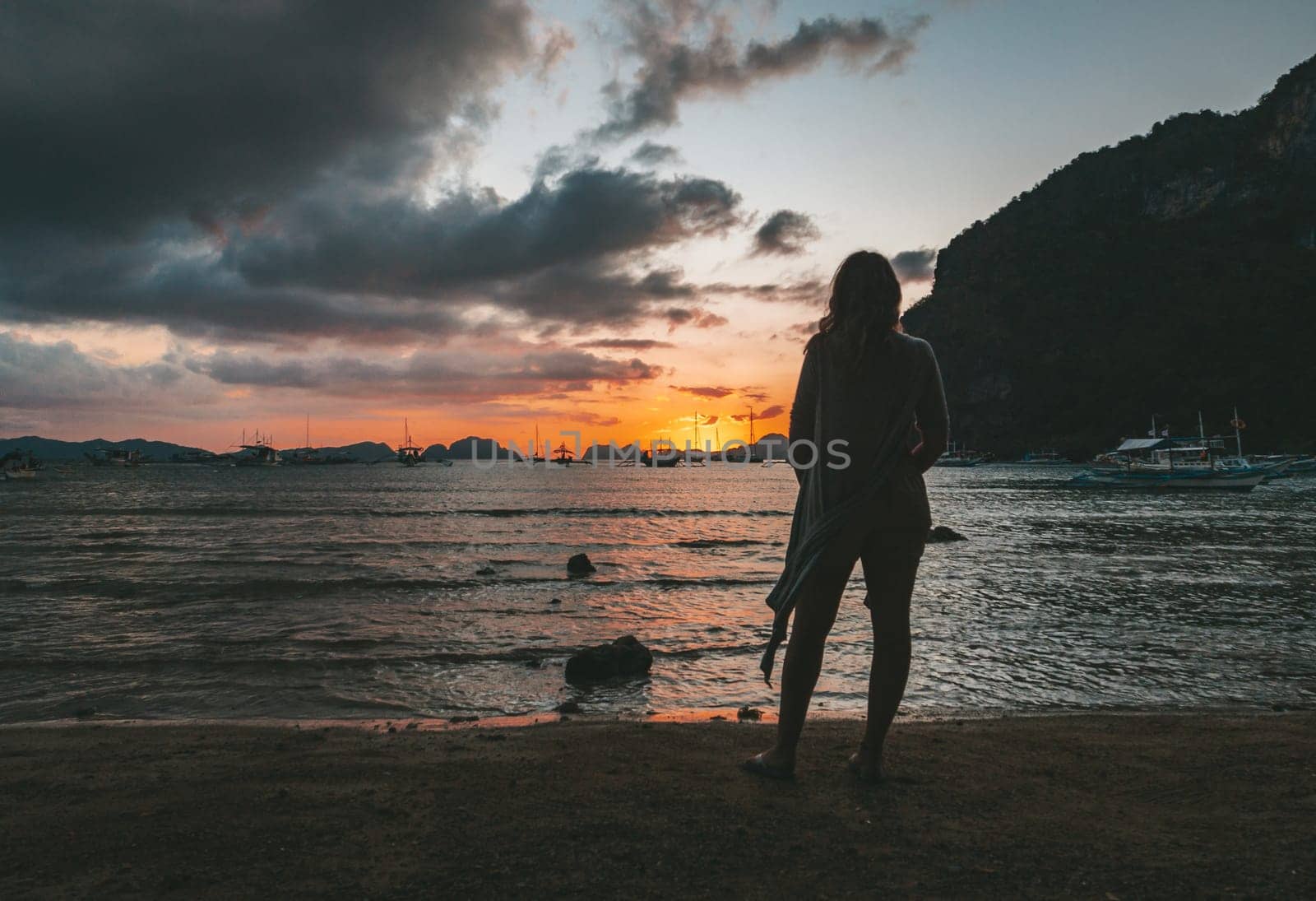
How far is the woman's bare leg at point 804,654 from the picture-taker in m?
3.46

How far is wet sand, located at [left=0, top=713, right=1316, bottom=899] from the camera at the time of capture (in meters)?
2.54

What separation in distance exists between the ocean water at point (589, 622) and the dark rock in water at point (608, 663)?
0.26 metres

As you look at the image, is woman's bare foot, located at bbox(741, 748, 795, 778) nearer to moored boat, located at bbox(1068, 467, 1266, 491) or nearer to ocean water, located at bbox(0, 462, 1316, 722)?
ocean water, located at bbox(0, 462, 1316, 722)

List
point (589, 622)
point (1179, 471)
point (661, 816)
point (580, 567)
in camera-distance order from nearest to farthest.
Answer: point (661, 816)
point (589, 622)
point (580, 567)
point (1179, 471)

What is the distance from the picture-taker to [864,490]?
3385 millimetres

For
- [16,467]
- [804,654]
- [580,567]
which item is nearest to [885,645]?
[804,654]

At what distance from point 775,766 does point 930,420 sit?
1962 millimetres

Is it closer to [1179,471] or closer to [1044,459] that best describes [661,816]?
[1179,471]

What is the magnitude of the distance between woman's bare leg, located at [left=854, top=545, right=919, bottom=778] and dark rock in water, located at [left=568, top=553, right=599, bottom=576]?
13181 millimetres

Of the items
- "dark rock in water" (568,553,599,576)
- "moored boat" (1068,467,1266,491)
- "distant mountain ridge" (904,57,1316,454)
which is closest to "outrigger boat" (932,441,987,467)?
"distant mountain ridge" (904,57,1316,454)

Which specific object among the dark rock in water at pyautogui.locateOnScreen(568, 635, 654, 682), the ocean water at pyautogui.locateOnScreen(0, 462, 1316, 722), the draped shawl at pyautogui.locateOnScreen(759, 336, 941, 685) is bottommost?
the ocean water at pyautogui.locateOnScreen(0, 462, 1316, 722)

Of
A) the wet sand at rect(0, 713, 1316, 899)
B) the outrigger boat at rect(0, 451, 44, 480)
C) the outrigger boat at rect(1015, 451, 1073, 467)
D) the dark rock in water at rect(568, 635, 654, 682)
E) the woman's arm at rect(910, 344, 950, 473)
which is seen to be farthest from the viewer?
the outrigger boat at rect(1015, 451, 1073, 467)

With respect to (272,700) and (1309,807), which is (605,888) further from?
(272,700)

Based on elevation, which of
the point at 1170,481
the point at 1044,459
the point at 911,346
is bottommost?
the point at 1170,481
